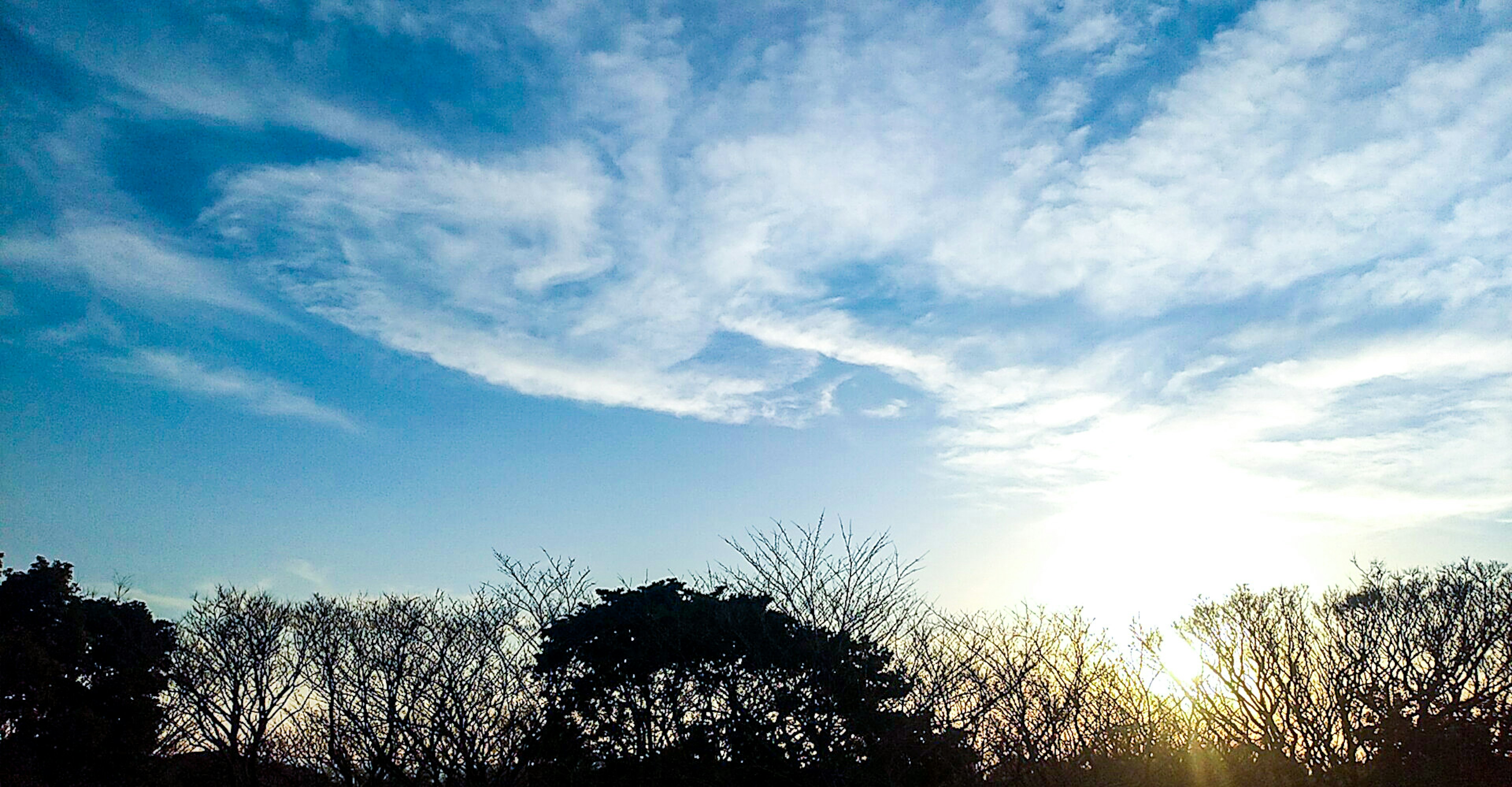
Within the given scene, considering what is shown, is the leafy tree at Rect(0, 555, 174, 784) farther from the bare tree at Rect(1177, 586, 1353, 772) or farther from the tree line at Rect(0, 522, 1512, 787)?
the bare tree at Rect(1177, 586, 1353, 772)

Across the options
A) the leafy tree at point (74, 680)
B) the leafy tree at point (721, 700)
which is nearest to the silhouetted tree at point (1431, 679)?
the leafy tree at point (721, 700)

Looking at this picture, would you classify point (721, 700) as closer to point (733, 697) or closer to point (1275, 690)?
point (733, 697)

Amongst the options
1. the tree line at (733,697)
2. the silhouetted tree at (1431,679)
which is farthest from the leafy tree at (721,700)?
the silhouetted tree at (1431,679)

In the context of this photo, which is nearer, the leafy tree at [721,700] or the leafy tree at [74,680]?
the leafy tree at [721,700]

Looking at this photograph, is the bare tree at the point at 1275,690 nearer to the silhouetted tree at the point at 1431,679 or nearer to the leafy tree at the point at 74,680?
the silhouetted tree at the point at 1431,679

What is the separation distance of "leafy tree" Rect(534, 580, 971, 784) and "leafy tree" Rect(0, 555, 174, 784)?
50.0 ft

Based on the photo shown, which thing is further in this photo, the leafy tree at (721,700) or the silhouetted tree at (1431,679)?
the silhouetted tree at (1431,679)

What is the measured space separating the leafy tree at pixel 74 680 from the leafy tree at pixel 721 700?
50.0 feet

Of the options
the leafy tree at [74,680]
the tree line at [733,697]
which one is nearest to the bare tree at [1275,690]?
the tree line at [733,697]

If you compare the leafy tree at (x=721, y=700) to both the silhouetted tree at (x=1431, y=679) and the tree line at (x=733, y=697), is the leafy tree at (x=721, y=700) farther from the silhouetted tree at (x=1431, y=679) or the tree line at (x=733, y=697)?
the silhouetted tree at (x=1431, y=679)

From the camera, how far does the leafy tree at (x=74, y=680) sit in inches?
885

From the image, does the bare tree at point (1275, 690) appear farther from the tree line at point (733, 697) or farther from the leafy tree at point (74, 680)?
the leafy tree at point (74, 680)

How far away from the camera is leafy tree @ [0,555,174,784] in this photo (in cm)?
2248

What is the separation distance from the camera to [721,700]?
709 inches
